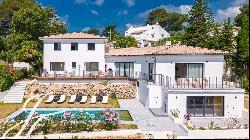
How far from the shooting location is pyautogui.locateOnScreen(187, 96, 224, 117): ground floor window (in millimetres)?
33156

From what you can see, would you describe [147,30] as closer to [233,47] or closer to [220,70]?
[233,47]

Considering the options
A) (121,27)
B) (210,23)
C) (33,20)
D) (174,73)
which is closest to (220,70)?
(174,73)

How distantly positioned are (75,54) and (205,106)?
861 inches

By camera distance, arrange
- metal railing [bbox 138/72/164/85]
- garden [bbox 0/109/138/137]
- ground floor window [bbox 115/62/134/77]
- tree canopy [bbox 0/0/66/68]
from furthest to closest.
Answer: tree canopy [bbox 0/0/66/68], ground floor window [bbox 115/62/134/77], metal railing [bbox 138/72/164/85], garden [bbox 0/109/138/137]

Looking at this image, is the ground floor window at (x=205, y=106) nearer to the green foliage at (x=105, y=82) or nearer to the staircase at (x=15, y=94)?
the green foliage at (x=105, y=82)

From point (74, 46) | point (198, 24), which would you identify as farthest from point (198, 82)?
point (198, 24)

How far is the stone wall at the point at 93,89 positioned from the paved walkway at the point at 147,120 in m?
4.94

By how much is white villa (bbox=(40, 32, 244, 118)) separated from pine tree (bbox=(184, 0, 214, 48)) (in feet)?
43.2

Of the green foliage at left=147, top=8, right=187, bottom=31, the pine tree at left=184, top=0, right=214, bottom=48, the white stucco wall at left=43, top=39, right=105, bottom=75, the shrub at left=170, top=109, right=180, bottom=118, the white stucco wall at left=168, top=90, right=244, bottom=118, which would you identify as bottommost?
the shrub at left=170, top=109, right=180, bottom=118

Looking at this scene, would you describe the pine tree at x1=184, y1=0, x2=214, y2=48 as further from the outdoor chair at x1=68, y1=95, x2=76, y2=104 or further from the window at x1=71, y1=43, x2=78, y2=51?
the outdoor chair at x1=68, y1=95, x2=76, y2=104

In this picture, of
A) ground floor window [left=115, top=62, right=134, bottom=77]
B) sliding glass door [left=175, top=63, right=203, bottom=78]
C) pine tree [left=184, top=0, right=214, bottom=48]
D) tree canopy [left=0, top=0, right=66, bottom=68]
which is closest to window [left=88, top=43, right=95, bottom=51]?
ground floor window [left=115, top=62, right=134, bottom=77]

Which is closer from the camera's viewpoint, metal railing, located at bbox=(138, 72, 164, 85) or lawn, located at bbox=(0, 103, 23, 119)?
lawn, located at bbox=(0, 103, 23, 119)

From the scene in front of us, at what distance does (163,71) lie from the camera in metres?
38.3

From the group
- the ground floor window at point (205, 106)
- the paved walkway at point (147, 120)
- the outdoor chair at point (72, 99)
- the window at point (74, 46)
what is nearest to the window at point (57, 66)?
the window at point (74, 46)
